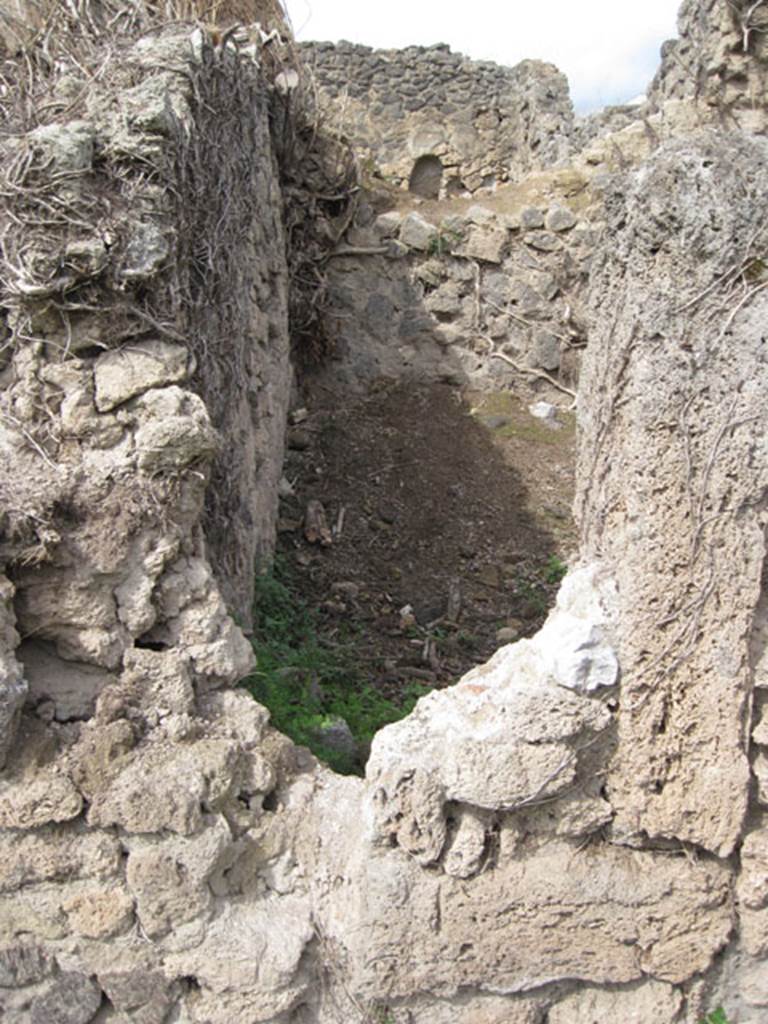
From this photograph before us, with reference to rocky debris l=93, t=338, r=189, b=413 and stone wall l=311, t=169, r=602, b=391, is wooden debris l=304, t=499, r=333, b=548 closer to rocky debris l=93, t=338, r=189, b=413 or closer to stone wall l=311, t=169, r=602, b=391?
stone wall l=311, t=169, r=602, b=391

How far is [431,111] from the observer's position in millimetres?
12922

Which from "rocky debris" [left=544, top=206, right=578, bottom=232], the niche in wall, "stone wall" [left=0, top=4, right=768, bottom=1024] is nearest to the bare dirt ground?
"rocky debris" [left=544, top=206, right=578, bottom=232]

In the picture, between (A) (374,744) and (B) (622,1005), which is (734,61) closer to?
(A) (374,744)

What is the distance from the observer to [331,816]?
9.43 feet

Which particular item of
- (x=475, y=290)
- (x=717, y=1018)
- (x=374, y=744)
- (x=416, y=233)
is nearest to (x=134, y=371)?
(x=374, y=744)

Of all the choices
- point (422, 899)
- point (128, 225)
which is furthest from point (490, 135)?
point (422, 899)

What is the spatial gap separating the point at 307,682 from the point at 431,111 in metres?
10.9

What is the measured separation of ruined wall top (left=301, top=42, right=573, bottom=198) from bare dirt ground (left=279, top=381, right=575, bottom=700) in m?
6.74

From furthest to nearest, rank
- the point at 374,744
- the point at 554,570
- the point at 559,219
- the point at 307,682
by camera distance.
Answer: the point at 559,219 → the point at 554,570 → the point at 307,682 → the point at 374,744

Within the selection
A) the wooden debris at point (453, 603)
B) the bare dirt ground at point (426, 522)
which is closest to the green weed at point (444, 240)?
the bare dirt ground at point (426, 522)

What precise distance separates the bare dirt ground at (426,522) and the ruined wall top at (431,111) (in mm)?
6736

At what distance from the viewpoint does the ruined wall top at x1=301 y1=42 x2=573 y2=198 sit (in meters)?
12.7

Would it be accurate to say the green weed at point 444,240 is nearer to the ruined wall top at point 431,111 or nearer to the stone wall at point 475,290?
the stone wall at point 475,290

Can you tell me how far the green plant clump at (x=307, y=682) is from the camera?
3771 mm
